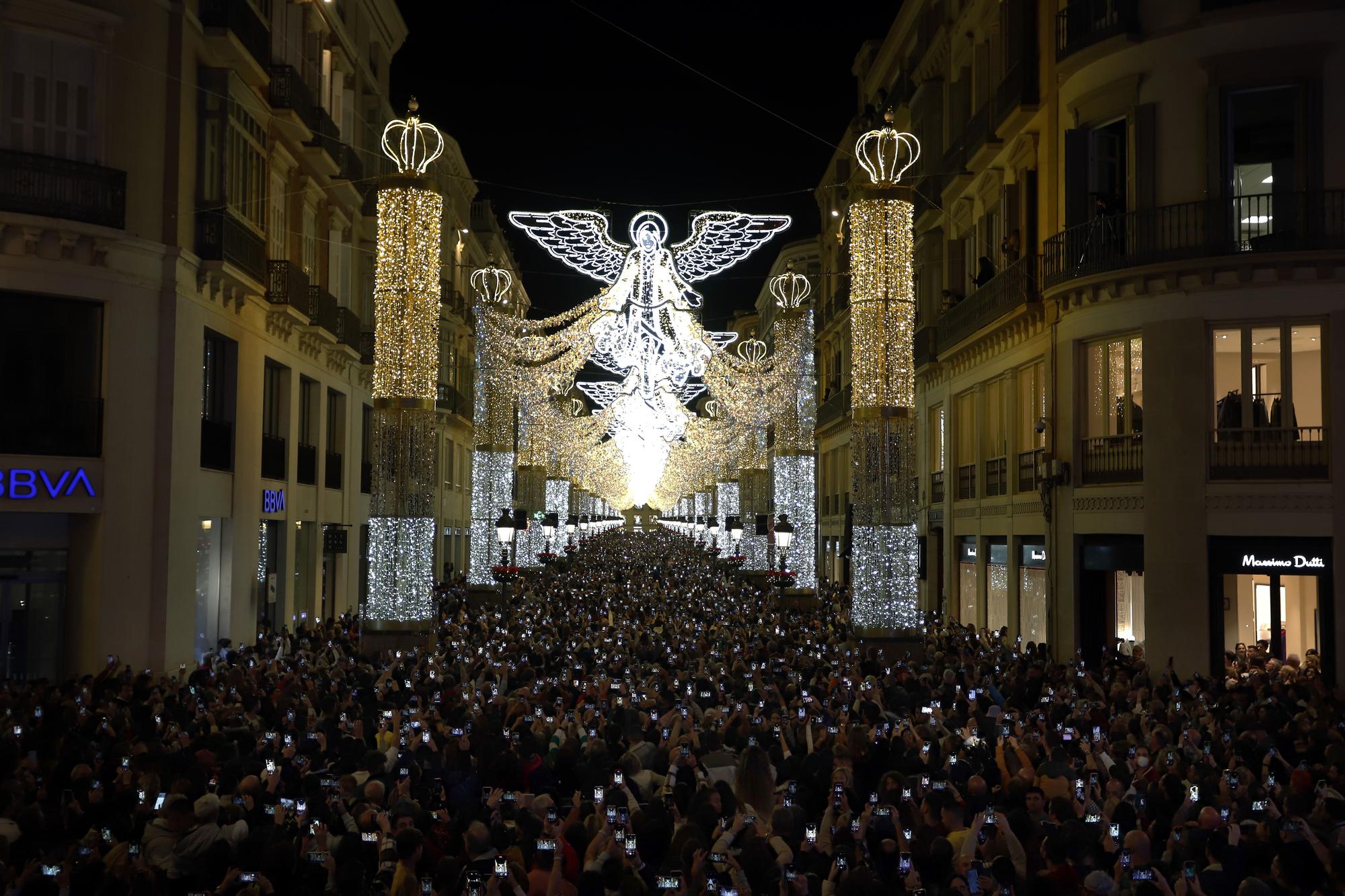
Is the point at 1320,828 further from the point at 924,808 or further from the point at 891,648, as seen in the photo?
the point at 891,648

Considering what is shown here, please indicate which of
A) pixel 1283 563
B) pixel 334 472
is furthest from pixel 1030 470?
pixel 334 472

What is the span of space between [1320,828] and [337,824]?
6707mm

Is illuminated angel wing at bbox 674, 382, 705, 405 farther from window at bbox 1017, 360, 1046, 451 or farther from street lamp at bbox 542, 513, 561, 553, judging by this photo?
window at bbox 1017, 360, 1046, 451

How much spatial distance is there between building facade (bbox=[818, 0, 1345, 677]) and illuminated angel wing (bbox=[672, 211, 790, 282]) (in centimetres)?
505

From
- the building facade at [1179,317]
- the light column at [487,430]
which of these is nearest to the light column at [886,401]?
the building facade at [1179,317]

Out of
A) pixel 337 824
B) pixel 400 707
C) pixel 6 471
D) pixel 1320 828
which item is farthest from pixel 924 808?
pixel 6 471

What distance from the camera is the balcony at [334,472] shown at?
34.0 m

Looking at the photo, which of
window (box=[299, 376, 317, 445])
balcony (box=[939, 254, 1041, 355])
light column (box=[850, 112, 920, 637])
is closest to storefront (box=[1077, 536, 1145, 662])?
light column (box=[850, 112, 920, 637])

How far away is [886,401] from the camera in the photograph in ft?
68.4

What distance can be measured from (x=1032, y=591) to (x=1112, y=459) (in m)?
4.79

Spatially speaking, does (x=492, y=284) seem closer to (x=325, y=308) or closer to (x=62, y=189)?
(x=325, y=308)

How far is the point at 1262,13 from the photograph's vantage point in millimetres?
20406

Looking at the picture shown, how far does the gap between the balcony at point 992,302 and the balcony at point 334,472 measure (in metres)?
15.7

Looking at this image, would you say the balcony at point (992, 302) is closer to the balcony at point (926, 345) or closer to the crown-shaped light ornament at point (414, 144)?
the balcony at point (926, 345)
